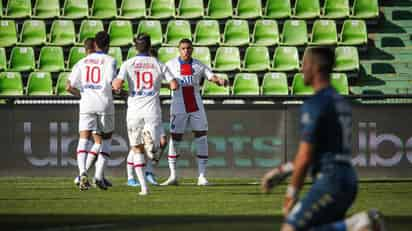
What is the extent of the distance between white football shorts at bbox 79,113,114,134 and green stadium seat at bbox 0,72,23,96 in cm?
657

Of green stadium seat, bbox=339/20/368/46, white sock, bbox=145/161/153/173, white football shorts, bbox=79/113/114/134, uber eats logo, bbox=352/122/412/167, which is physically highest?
green stadium seat, bbox=339/20/368/46

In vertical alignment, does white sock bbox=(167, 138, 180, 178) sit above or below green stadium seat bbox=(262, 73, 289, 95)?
below

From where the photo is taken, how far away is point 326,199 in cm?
675

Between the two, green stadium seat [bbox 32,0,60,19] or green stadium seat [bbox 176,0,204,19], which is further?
green stadium seat [bbox 32,0,60,19]

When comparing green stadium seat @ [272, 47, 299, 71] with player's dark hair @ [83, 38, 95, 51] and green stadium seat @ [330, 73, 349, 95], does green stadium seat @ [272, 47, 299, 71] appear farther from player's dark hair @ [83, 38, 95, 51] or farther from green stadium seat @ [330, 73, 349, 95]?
player's dark hair @ [83, 38, 95, 51]

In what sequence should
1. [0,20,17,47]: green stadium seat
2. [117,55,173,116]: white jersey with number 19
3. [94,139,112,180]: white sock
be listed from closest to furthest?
[117,55,173,116]: white jersey with number 19 → [94,139,112,180]: white sock → [0,20,17,47]: green stadium seat

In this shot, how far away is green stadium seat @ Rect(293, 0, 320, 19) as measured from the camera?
24.0m

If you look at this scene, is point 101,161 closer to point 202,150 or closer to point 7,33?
point 202,150

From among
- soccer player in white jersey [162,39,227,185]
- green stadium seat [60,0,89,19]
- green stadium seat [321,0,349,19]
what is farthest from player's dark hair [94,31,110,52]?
green stadium seat [321,0,349,19]

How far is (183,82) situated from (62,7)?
8834 millimetres

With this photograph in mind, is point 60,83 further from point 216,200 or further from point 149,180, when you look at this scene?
point 216,200

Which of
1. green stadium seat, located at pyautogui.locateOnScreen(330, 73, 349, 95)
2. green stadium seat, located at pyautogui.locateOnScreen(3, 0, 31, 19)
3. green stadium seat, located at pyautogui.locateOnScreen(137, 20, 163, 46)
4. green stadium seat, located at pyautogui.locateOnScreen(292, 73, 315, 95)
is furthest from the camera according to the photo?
green stadium seat, located at pyautogui.locateOnScreen(3, 0, 31, 19)

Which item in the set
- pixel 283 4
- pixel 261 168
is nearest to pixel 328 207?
pixel 261 168

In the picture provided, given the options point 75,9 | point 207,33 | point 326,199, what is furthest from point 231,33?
point 326,199
